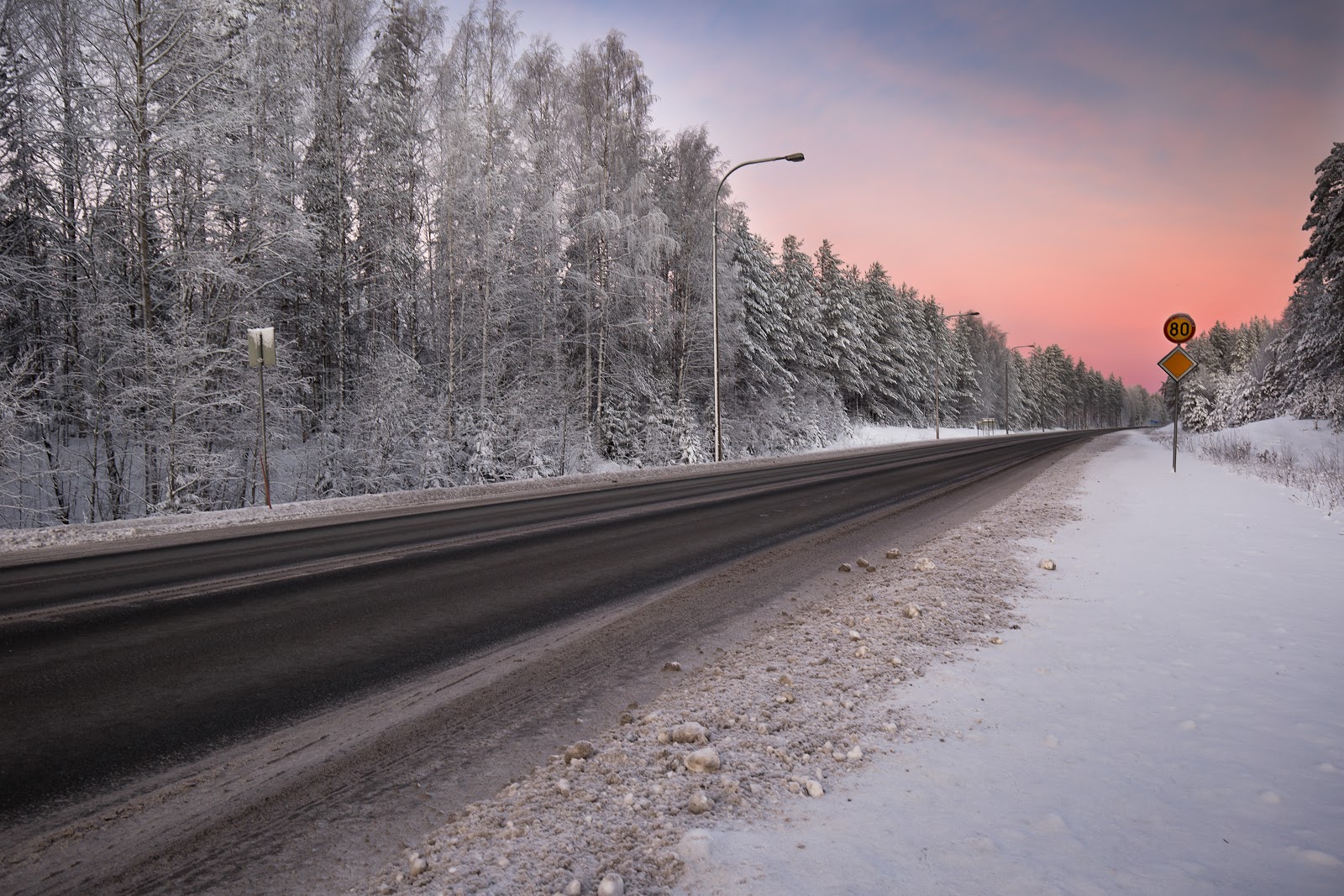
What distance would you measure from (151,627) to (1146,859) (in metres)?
5.52

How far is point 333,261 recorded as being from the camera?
1819 cm

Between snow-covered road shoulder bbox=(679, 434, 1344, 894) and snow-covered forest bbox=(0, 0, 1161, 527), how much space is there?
47.8ft

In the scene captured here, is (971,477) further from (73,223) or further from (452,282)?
(73,223)

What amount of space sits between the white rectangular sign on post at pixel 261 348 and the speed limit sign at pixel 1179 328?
62.7 ft

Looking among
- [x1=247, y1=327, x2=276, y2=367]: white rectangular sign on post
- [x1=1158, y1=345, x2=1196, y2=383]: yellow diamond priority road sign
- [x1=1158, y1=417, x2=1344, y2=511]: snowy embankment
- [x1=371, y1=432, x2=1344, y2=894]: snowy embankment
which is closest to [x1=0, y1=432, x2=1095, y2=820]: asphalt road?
[x1=371, y1=432, x2=1344, y2=894]: snowy embankment

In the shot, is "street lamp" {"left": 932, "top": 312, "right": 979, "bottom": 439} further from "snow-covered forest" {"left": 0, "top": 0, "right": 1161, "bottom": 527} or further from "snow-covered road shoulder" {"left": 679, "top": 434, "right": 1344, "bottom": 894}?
"snow-covered road shoulder" {"left": 679, "top": 434, "right": 1344, "bottom": 894}

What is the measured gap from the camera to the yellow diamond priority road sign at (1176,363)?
1351cm

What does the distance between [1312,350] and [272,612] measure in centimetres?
3586

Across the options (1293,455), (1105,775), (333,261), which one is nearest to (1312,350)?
(1293,455)

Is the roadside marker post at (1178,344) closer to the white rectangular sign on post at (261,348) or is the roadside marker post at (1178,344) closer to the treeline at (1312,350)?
the treeline at (1312,350)

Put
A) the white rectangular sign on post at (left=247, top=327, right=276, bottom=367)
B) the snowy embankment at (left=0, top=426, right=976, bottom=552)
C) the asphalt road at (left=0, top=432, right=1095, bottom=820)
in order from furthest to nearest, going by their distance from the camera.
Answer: the white rectangular sign on post at (left=247, top=327, right=276, bottom=367) < the snowy embankment at (left=0, top=426, right=976, bottom=552) < the asphalt road at (left=0, top=432, right=1095, bottom=820)

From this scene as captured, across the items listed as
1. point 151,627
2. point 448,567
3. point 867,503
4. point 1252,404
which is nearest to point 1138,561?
point 867,503

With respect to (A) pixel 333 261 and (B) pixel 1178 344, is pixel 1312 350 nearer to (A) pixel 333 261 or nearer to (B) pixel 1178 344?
(B) pixel 1178 344

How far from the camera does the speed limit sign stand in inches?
522
